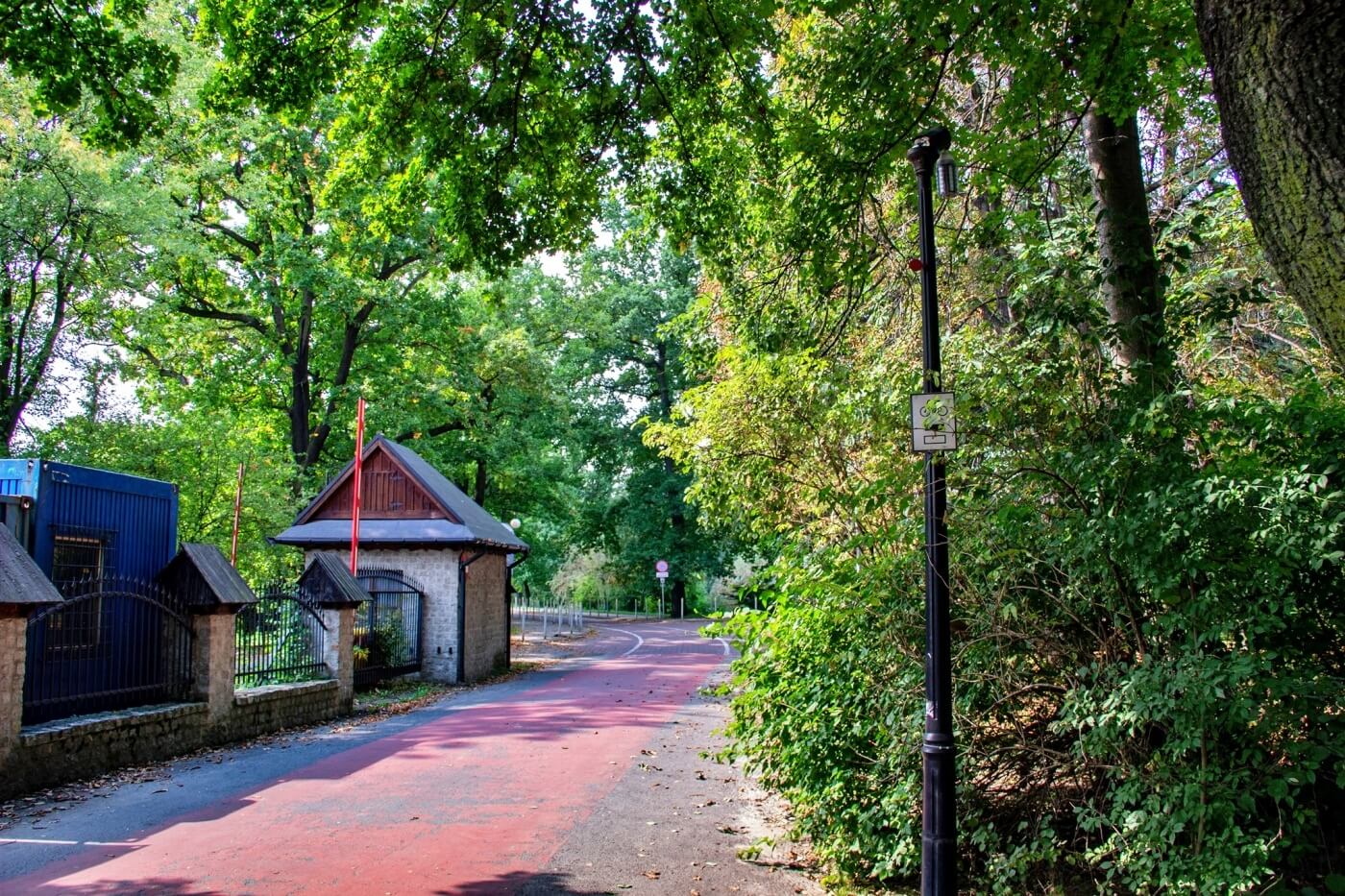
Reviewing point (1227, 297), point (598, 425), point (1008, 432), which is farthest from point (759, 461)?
point (598, 425)

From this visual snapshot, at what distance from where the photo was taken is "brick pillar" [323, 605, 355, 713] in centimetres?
1439

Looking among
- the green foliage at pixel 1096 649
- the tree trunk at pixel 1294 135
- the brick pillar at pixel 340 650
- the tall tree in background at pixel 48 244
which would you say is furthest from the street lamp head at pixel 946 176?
the tall tree in background at pixel 48 244

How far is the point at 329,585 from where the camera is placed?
14.6 meters

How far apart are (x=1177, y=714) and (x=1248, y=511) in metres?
1.08

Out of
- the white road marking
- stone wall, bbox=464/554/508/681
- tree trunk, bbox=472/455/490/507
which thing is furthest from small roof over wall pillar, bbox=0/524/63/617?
tree trunk, bbox=472/455/490/507

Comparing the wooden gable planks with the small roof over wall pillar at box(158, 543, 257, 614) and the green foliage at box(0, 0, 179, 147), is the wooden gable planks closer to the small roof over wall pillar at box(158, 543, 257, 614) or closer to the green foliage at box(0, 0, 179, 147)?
the small roof over wall pillar at box(158, 543, 257, 614)

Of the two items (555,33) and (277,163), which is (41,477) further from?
(277,163)

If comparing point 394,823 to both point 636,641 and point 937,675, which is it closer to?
point 937,675

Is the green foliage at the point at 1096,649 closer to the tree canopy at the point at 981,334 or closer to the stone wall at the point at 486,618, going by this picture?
the tree canopy at the point at 981,334

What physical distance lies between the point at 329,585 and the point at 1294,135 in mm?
14144

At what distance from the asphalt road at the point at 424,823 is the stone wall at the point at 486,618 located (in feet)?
27.1

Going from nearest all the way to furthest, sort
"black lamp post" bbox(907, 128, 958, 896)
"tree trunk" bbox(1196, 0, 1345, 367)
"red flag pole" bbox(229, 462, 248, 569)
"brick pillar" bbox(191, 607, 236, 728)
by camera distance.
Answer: "tree trunk" bbox(1196, 0, 1345, 367), "black lamp post" bbox(907, 128, 958, 896), "brick pillar" bbox(191, 607, 236, 728), "red flag pole" bbox(229, 462, 248, 569)

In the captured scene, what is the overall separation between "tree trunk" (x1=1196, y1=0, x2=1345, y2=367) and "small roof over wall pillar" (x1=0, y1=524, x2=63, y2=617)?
9562 millimetres

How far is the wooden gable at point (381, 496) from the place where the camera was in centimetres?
2188
